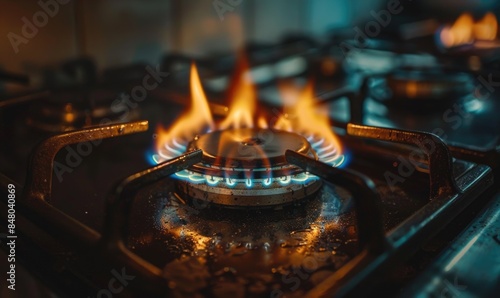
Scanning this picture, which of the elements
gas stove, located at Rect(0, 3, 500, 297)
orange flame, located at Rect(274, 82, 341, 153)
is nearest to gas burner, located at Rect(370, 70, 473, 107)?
gas stove, located at Rect(0, 3, 500, 297)

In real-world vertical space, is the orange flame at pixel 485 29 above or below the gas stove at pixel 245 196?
above

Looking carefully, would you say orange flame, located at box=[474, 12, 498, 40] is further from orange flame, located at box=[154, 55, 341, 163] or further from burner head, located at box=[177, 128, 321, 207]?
burner head, located at box=[177, 128, 321, 207]

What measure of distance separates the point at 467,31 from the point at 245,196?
4.32 feet

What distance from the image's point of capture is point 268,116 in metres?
1.11

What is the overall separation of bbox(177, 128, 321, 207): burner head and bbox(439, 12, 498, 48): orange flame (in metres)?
1.13

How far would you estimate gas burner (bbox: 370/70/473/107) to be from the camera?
1223 mm

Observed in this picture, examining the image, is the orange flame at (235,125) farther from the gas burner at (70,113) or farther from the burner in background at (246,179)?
the gas burner at (70,113)

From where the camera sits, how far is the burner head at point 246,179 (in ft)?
2.37

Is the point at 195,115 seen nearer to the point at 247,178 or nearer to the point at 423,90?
the point at 247,178

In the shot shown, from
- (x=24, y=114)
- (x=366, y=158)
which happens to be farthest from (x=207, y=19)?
(x=366, y=158)

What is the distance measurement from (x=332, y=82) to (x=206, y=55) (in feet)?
1.27

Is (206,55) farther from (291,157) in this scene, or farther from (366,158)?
(291,157)

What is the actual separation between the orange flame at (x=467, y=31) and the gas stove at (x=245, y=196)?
51 centimetres

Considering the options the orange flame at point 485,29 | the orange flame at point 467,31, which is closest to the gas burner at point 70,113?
the orange flame at point 467,31
